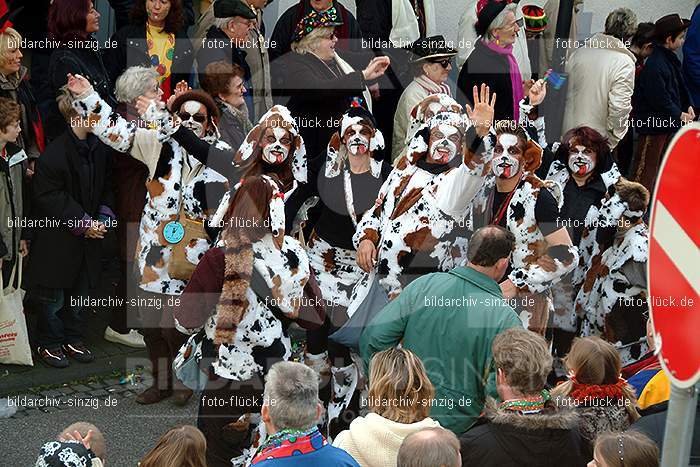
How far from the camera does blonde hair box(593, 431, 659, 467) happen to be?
3.97 m

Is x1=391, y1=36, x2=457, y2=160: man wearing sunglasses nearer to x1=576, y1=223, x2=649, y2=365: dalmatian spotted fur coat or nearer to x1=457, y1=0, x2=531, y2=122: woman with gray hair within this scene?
x1=457, y1=0, x2=531, y2=122: woman with gray hair

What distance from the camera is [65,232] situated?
756 cm

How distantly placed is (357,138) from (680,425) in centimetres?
443

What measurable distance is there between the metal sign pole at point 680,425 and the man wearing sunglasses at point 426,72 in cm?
577

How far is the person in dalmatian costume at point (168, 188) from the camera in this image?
7031 millimetres

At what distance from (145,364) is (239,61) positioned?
8.32ft

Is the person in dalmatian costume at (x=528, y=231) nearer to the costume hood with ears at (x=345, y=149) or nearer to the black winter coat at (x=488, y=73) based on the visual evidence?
the costume hood with ears at (x=345, y=149)

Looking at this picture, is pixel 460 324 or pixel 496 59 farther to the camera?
pixel 496 59

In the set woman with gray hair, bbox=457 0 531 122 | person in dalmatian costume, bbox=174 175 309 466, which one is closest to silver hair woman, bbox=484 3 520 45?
woman with gray hair, bbox=457 0 531 122

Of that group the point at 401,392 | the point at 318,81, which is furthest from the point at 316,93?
the point at 401,392

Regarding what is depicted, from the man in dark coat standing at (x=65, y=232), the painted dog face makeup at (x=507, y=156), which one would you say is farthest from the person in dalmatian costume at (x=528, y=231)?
the man in dark coat standing at (x=65, y=232)

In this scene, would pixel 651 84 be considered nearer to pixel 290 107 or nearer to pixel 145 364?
pixel 290 107

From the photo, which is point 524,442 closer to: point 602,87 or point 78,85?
point 78,85

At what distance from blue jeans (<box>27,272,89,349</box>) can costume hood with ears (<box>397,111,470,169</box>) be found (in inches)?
103
